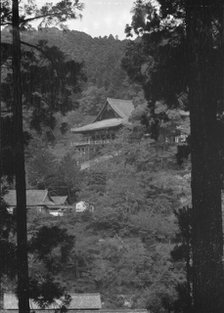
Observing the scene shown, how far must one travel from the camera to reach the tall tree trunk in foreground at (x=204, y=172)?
4.33 meters

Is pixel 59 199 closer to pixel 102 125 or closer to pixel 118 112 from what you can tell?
pixel 118 112

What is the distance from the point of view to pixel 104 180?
58.3ft

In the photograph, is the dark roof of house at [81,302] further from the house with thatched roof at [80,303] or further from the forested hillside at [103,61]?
→ the forested hillside at [103,61]

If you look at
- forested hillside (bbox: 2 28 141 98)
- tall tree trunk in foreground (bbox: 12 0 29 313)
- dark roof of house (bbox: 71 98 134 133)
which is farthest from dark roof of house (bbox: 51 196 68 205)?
tall tree trunk in foreground (bbox: 12 0 29 313)

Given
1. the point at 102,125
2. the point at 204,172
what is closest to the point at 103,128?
the point at 102,125

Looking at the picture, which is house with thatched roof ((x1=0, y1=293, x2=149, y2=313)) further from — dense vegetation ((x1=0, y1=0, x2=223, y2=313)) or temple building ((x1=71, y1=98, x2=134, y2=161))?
temple building ((x1=71, y1=98, x2=134, y2=161))

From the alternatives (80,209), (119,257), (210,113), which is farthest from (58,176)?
(210,113)

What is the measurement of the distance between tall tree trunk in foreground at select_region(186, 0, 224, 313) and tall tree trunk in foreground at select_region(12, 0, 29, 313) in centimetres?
185

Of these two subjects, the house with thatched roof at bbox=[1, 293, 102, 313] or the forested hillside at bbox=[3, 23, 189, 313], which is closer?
the forested hillside at bbox=[3, 23, 189, 313]

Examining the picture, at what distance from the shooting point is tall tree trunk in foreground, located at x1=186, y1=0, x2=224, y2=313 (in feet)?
14.2

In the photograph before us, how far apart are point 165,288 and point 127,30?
Result: 8.85m

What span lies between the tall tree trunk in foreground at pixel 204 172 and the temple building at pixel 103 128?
52.7 ft

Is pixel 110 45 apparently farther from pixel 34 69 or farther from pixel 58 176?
pixel 34 69

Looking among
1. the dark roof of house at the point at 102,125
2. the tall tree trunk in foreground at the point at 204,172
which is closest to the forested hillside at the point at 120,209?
the dark roof of house at the point at 102,125
